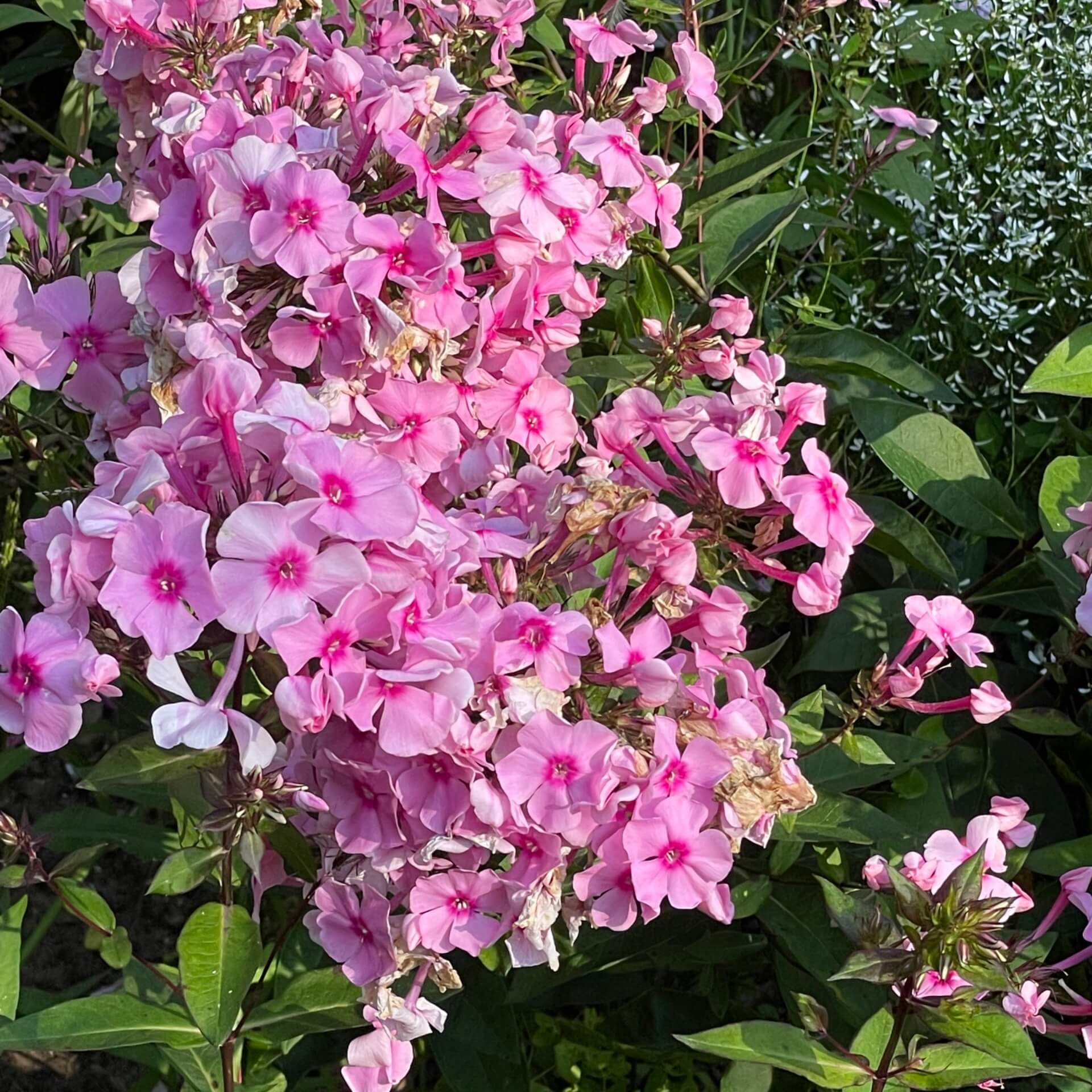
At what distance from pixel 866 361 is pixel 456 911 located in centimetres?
76

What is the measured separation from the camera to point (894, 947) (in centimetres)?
94

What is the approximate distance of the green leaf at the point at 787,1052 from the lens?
3.17 feet

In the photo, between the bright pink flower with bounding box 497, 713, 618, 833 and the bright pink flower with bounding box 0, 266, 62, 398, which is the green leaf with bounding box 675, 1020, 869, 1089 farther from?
the bright pink flower with bounding box 0, 266, 62, 398

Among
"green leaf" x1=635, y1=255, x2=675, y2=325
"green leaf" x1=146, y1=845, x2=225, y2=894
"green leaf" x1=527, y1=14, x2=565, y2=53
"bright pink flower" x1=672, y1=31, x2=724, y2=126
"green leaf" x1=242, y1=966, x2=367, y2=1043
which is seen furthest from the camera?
"green leaf" x1=527, y1=14, x2=565, y2=53

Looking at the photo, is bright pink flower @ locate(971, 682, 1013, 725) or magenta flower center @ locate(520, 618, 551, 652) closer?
magenta flower center @ locate(520, 618, 551, 652)

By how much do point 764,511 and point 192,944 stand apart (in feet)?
1.72

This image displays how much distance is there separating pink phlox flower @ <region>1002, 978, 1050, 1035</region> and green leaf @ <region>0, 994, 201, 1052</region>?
0.61 meters

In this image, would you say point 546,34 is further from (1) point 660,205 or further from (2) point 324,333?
(2) point 324,333

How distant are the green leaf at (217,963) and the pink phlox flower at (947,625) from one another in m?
0.55

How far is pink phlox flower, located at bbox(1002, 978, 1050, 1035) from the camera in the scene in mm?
909

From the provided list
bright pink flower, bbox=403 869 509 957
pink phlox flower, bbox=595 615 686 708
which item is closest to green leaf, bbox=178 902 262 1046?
bright pink flower, bbox=403 869 509 957

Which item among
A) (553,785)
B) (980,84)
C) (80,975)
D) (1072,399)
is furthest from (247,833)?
(980,84)

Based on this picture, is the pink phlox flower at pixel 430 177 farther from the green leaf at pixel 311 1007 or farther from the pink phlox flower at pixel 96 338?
the green leaf at pixel 311 1007

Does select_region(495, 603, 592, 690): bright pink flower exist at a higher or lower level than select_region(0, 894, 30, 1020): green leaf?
higher
